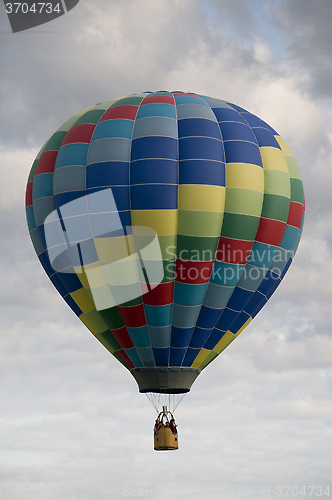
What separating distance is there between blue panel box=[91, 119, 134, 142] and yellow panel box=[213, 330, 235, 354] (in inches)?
222

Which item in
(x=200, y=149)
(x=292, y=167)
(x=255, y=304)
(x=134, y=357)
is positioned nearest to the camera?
(x=200, y=149)

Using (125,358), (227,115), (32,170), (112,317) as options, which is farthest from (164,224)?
(32,170)

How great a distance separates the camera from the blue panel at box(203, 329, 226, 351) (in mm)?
18219

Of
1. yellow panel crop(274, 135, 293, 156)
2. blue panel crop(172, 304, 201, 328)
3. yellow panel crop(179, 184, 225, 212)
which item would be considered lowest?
blue panel crop(172, 304, 201, 328)

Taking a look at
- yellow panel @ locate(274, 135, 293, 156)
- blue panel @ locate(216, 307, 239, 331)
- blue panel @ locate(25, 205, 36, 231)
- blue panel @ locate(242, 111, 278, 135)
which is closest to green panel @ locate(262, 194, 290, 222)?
yellow panel @ locate(274, 135, 293, 156)

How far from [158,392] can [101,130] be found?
6639 mm

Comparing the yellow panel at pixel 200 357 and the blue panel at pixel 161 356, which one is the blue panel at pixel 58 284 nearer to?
the blue panel at pixel 161 356

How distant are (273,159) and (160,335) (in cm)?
532

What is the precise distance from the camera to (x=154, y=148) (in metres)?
17.1

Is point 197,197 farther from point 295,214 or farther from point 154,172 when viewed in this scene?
point 295,214

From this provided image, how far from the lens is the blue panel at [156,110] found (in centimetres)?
1783

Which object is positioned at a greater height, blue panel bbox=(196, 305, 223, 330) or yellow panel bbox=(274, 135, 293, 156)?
yellow panel bbox=(274, 135, 293, 156)

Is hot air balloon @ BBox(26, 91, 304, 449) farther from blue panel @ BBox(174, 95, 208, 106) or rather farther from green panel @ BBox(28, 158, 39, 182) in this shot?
green panel @ BBox(28, 158, 39, 182)

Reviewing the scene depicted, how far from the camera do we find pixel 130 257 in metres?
17.3
